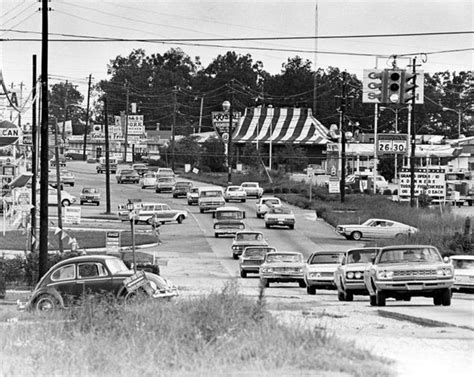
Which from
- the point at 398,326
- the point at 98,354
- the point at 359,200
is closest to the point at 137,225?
the point at 359,200

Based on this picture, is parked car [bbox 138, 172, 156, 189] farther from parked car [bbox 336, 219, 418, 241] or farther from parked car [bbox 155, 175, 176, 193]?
parked car [bbox 336, 219, 418, 241]

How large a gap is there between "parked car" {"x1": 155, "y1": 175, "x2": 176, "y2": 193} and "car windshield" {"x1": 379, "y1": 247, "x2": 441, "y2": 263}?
77.7 metres

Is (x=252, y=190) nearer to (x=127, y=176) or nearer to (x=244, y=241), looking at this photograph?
(x=127, y=176)

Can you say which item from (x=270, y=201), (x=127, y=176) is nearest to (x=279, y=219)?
(x=270, y=201)

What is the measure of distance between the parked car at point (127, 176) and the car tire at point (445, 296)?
9053 centimetres

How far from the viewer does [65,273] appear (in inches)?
1025

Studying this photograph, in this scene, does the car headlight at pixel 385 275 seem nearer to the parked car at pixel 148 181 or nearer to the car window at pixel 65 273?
the car window at pixel 65 273

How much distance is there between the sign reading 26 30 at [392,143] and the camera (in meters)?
92.6

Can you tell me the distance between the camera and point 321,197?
96812mm

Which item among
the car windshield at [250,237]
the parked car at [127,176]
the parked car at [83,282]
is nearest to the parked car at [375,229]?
the car windshield at [250,237]

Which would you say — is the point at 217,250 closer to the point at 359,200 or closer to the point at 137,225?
the point at 137,225

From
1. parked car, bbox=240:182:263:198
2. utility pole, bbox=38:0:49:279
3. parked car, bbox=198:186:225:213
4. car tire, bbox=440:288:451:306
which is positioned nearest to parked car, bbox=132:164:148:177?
parked car, bbox=240:182:263:198

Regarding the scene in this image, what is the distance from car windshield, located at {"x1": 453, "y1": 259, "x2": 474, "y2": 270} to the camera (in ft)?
130

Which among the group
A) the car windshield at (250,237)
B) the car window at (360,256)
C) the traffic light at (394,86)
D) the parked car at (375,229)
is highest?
the traffic light at (394,86)
